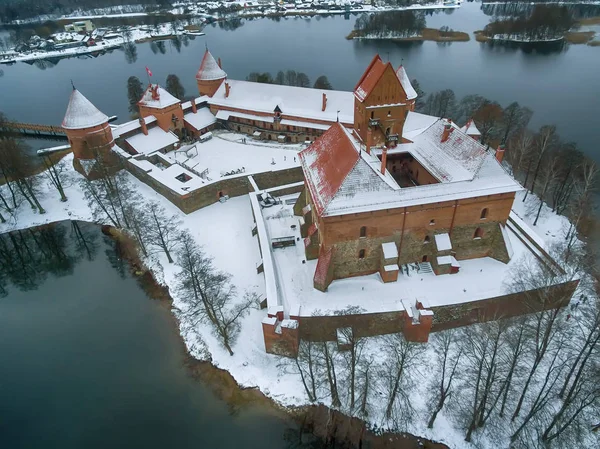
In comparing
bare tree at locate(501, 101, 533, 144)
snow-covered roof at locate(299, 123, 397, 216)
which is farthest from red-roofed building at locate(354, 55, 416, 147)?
bare tree at locate(501, 101, 533, 144)

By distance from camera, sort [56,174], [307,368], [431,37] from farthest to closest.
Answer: [431,37] < [56,174] < [307,368]

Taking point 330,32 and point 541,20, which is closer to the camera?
point 541,20

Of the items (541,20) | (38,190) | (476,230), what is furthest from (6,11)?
(476,230)

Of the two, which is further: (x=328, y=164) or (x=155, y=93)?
(x=155, y=93)

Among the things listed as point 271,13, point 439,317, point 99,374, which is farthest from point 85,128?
point 271,13

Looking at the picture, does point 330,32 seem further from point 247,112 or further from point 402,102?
point 402,102

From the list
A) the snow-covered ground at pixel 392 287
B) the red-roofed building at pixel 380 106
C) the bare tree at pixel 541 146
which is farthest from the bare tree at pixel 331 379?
the bare tree at pixel 541 146

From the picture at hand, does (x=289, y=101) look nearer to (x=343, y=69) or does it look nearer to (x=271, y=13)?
(x=343, y=69)
